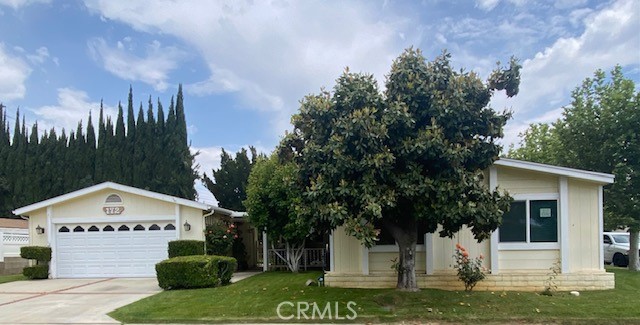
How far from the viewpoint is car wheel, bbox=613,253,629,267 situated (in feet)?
57.0

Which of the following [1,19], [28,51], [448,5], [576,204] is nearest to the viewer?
[576,204]

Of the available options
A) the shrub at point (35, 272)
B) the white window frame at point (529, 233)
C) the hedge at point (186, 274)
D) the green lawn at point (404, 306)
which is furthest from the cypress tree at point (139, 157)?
the white window frame at point (529, 233)

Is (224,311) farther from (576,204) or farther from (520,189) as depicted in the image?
(576,204)

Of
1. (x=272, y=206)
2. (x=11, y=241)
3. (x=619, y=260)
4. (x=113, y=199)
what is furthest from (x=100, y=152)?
(x=619, y=260)

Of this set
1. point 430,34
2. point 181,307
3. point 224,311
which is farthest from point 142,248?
point 430,34

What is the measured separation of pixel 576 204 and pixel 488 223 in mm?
3700

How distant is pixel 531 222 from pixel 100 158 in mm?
28741

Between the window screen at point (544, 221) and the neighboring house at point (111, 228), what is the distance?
32.5 ft

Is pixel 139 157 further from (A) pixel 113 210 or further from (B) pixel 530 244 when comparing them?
(B) pixel 530 244

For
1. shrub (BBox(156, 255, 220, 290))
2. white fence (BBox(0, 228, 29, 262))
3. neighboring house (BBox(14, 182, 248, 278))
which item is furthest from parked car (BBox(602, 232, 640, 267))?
white fence (BBox(0, 228, 29, 262))

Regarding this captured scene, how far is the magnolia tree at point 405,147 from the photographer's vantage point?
285 inches

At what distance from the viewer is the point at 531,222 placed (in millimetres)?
10227

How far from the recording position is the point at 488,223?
7.89 meters

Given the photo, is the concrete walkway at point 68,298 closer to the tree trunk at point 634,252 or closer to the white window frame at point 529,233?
the white window frame at point 529,233
